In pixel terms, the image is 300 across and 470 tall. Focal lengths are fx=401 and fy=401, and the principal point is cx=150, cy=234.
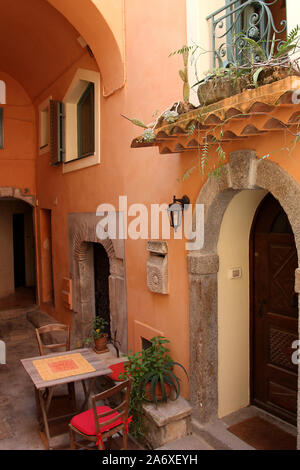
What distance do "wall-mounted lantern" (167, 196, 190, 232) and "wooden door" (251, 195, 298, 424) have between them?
79 centimetres

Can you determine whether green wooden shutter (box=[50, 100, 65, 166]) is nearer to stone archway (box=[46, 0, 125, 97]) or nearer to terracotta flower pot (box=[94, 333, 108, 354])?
stone archway (box=[46, 0, 125, 97])

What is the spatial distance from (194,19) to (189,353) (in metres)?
3.38

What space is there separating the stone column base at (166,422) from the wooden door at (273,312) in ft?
2.87

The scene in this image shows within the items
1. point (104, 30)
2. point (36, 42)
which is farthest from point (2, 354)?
point (36, 42)

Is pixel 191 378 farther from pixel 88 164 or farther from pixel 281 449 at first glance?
pixel 88 164

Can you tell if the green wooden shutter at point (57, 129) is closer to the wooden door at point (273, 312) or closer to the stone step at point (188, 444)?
the wooden door at point (273, 312)

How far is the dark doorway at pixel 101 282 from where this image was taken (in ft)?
22.1

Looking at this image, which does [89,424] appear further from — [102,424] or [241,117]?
[241,117]

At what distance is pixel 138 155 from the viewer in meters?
5.06

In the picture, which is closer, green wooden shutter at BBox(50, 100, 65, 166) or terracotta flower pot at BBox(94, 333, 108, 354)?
terracotta flower pot at BBox(94, 333, 108, 354)

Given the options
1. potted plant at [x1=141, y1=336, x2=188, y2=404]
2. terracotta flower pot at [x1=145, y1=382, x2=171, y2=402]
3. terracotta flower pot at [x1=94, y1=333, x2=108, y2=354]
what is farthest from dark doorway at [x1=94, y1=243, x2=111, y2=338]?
terracotta flower pot at [x1=145, y1=382, x2=171, y2=402]

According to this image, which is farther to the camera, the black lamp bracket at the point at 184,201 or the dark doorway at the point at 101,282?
the dark doorway at the point at 101,282

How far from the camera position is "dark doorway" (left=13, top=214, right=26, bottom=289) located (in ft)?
42.2

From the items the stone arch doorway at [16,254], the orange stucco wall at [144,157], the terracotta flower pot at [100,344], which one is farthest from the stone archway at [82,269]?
the stone arch doorway at [16,254]
